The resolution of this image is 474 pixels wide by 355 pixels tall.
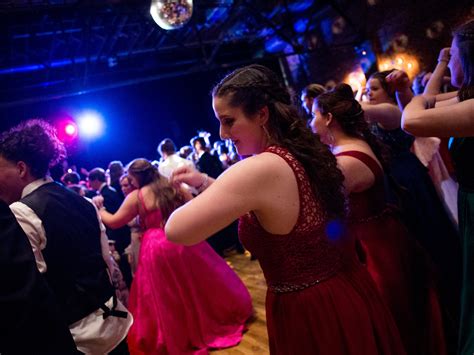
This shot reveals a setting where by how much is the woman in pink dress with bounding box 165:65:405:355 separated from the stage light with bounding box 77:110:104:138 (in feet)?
28.0

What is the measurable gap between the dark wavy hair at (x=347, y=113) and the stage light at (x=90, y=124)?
8066 millimetres

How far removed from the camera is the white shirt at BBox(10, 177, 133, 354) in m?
1.59

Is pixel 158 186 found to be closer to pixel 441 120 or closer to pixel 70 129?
pixel 441 120

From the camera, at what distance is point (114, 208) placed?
14.9 feet

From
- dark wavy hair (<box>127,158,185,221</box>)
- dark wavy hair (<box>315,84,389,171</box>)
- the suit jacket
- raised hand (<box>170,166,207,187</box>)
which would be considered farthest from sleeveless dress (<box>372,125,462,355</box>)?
the suit jacket

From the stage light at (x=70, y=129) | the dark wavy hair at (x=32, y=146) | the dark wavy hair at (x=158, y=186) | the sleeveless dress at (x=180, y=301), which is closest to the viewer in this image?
the dark wavy hair at (x=32, y=146)

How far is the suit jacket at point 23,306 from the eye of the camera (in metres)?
1.00

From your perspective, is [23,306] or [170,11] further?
[170,11]

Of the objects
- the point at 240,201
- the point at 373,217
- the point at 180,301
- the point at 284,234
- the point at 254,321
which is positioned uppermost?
the point at 240,201

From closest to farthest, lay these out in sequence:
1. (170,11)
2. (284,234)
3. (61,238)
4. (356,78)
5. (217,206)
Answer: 1. (217,206)
2. (284,234)
3. (61,238)
4. (170,11)
5. (356,78)

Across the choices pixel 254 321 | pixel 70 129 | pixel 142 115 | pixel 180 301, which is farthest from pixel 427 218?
pixel 142 115

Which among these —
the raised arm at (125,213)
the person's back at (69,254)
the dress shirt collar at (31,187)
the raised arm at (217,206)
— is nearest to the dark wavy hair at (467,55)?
the raised arm at (217,206)

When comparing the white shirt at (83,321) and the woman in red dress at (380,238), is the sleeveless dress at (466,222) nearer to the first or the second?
the woman in red dress at (380,238)

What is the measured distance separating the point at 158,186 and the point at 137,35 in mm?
5100
